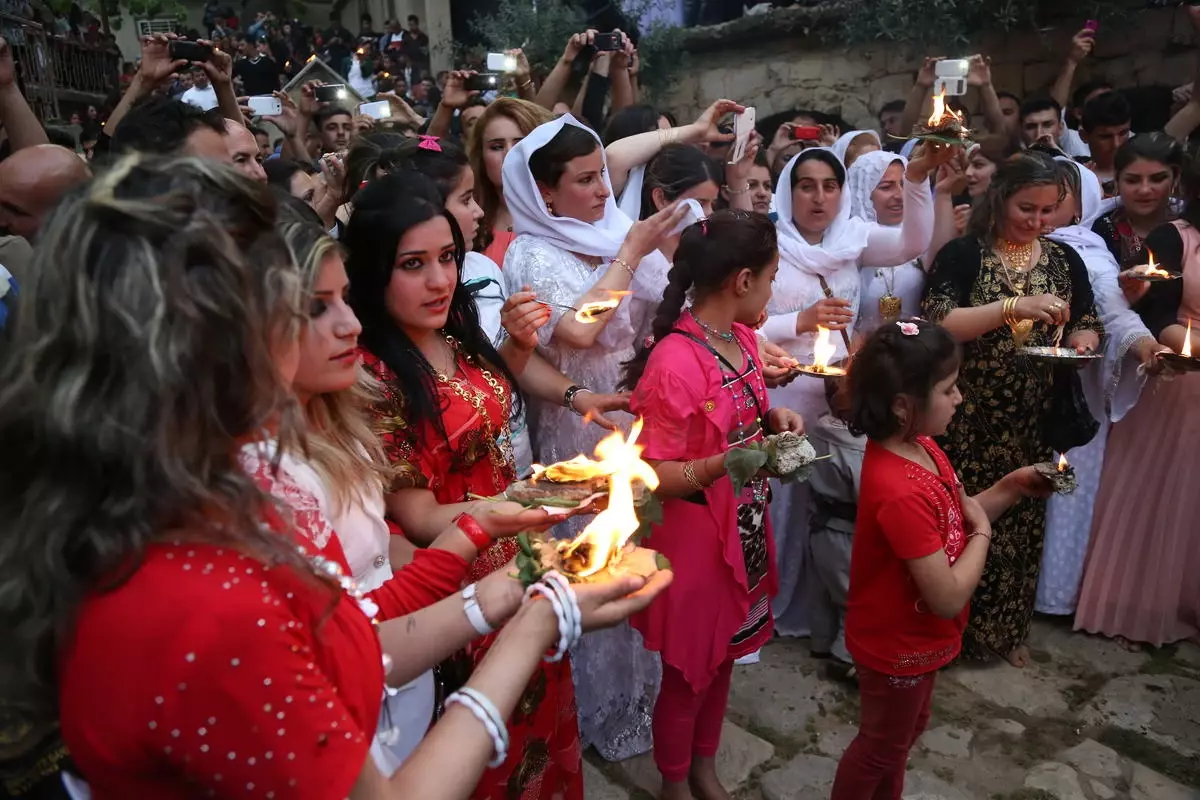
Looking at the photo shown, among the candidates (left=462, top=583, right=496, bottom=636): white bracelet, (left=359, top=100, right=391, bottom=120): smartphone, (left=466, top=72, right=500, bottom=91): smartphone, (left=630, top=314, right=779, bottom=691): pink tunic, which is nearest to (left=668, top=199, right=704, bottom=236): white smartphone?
(left=630, top=314, right=779, bottom=691): pink tunic

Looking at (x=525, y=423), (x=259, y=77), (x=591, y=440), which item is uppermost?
(x=259, y=77)

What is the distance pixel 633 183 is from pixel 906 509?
2.26 m

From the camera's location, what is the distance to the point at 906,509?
2484 mm

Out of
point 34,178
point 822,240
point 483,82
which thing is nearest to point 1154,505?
point 822,240

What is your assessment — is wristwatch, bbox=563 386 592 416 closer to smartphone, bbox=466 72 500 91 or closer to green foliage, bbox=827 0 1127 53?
smartphone, bbox=466 72 500 91

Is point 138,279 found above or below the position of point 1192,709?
above

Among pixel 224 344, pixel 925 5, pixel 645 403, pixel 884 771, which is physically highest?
pixel 925 5

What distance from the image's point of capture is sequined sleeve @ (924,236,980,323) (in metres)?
3.79

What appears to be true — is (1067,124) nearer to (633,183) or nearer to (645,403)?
(633,183)

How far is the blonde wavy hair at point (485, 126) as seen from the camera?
13.2ft

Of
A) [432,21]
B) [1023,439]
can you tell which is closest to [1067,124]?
[1023,439]

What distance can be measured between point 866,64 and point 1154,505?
5.89 m

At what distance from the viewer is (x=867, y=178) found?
483 centimetres

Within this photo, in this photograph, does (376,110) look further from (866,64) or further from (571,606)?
(866,64)
